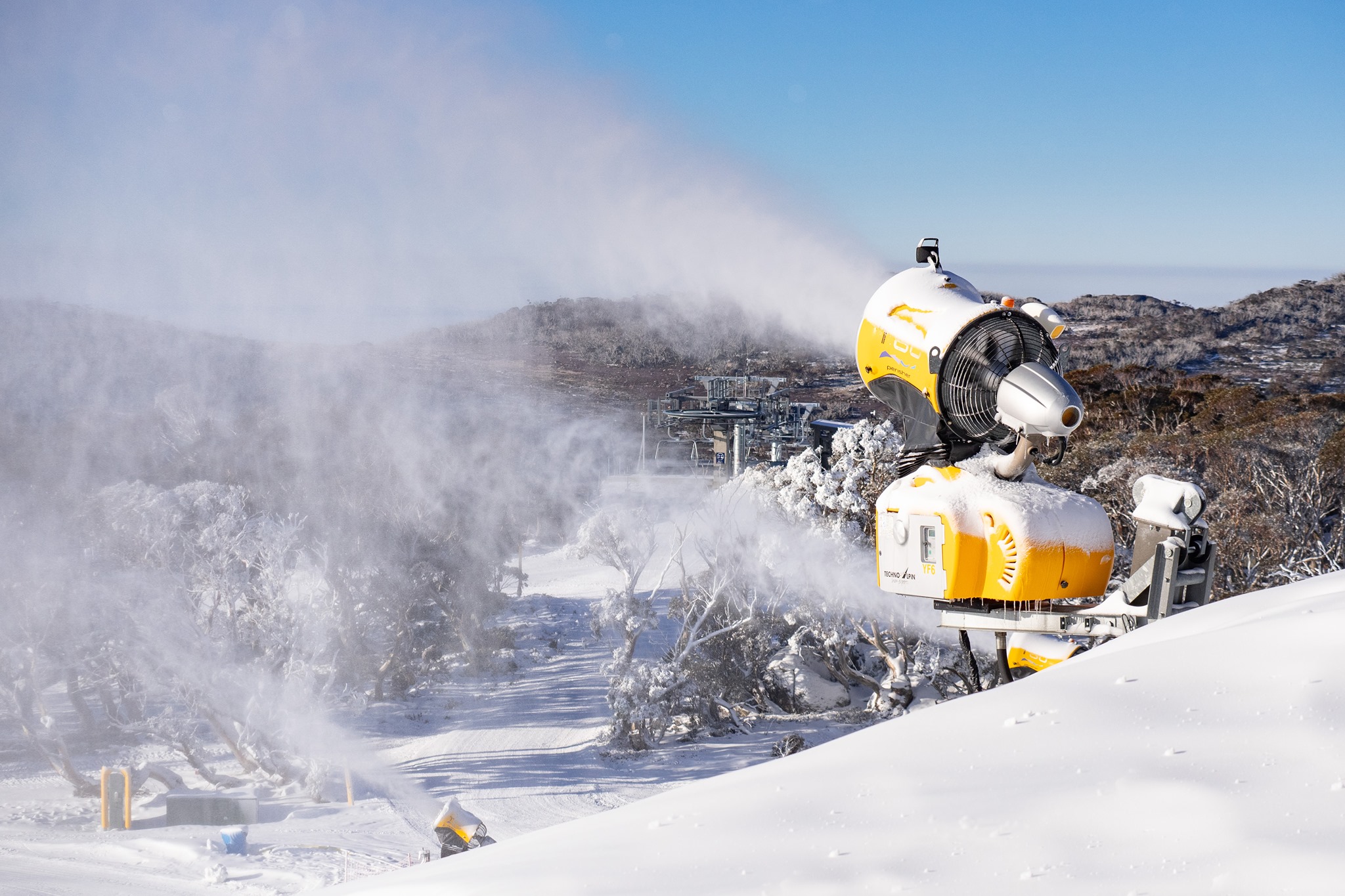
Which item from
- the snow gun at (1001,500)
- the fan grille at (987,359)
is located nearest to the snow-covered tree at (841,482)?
the snow gun at (1001,500)

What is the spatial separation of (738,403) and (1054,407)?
73.5 ft

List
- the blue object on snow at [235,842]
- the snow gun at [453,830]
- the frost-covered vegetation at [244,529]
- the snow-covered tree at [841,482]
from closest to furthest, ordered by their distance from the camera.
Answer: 1. the snow gun at [453,830]
2. the blue object on snow at [235,842]
3. the snow-covered tree at [841,482]
4. the frost-covered vegetation at [244,529]

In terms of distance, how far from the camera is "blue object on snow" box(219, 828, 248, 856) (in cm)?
1518

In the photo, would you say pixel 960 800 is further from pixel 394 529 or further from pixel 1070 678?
pixel 394 529

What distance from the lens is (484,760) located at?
2127 cm

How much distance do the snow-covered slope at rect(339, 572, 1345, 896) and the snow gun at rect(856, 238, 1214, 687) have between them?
2.40 meters

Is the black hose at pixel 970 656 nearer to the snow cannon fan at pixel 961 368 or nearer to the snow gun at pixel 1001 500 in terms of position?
the snow gun at pixel 1001 500

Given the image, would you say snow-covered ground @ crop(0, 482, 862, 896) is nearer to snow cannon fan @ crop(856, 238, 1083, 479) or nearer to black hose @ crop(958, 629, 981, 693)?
black hose @ crop(958, 629, 981, 693)

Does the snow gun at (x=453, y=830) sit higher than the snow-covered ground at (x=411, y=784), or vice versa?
the snow gun at (x=453, y=830)

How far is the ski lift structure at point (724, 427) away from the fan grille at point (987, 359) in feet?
66.0

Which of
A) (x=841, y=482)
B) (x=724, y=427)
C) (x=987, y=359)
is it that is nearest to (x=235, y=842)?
(x=841, y=482)

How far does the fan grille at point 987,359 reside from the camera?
5004 mm

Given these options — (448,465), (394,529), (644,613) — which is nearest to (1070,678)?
(644,613)

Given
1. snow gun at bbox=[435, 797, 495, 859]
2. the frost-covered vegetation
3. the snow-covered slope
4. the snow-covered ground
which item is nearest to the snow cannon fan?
the snow-covered slope
